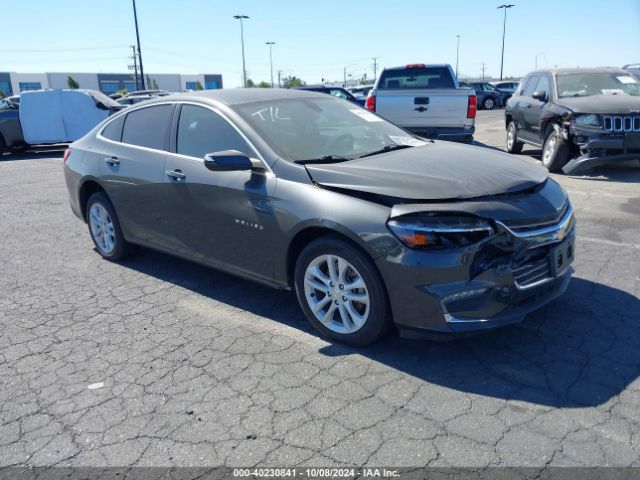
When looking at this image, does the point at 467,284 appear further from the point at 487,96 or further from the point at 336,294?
the point at 487,96

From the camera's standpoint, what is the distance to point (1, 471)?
8.37ft

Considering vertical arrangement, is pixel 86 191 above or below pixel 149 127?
below

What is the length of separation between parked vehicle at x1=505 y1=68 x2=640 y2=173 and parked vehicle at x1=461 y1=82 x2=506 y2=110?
24543mm

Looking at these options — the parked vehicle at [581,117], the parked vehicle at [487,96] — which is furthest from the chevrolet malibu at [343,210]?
the parked vehicle at [487,96]

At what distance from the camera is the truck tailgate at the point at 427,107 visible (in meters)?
9.93

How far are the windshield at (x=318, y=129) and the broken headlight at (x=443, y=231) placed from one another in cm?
100

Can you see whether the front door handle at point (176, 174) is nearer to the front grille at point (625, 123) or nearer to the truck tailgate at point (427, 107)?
the truck tailgate at point (427, 107)

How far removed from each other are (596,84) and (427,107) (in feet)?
9.53

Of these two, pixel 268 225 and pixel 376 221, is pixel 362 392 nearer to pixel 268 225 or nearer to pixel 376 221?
pixel 376 221

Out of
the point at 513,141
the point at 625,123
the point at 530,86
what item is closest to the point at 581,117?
the point at 625,123

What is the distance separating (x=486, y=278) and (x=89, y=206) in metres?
4.17

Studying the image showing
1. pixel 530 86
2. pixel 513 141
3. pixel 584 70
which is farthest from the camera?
pixel 513 141

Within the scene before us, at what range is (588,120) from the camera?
327 inches

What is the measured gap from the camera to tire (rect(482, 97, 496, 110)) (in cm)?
3416
